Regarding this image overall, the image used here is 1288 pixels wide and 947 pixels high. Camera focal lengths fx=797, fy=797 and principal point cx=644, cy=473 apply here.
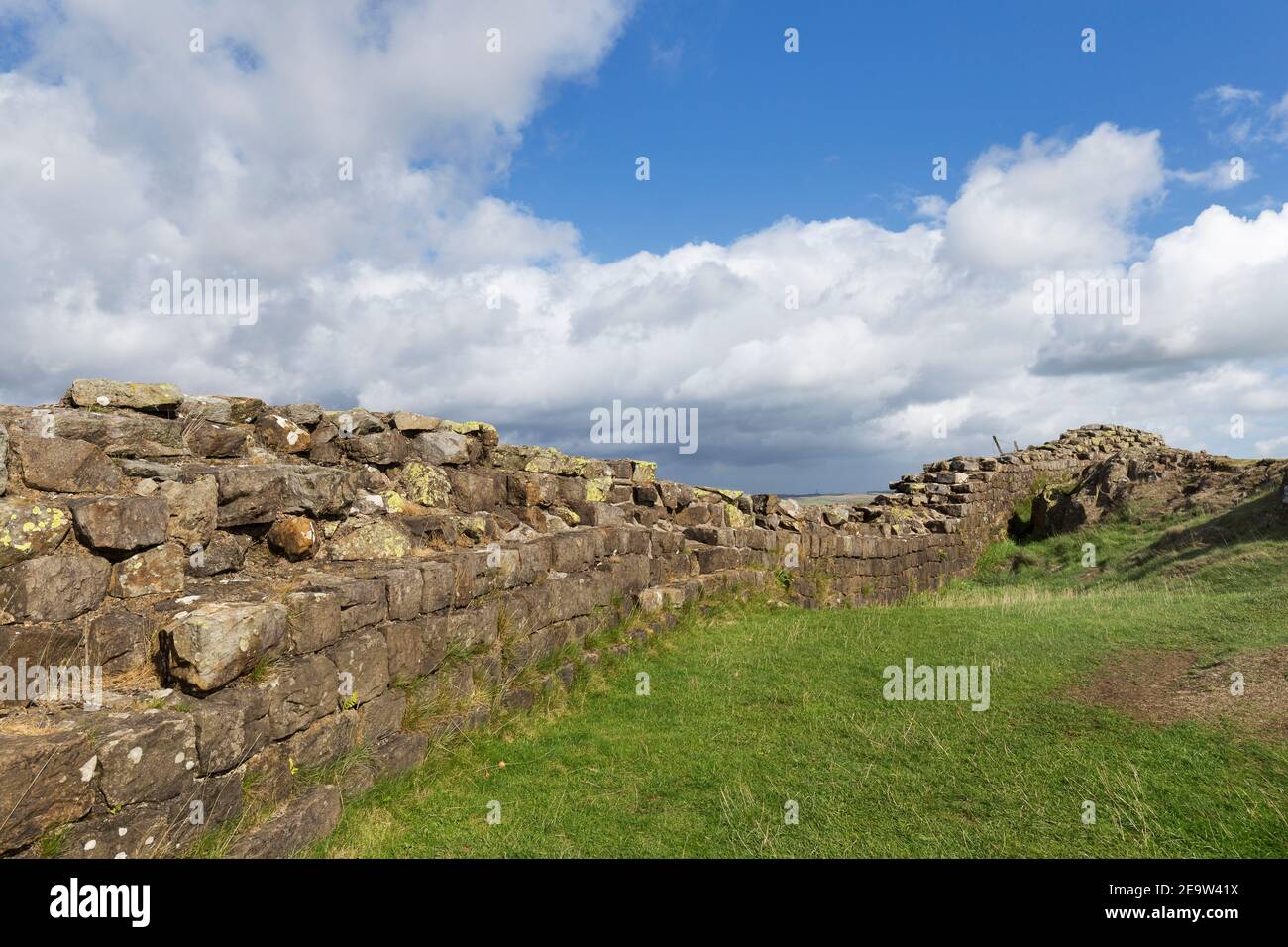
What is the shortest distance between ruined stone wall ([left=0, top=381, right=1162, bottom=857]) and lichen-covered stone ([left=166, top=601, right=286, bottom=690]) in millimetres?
13

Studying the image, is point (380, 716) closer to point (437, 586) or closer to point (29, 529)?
point (437, 586)

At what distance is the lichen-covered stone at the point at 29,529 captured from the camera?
436 cm

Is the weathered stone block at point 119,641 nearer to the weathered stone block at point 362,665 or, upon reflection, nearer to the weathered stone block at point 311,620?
the weathered stone block at point 311,620

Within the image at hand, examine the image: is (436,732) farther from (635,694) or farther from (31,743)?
(31,743)

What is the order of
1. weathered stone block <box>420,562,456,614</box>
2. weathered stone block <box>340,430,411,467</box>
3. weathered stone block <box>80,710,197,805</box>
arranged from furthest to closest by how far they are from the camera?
1. weathered stone block <box>340,430,411,467</box>
2. weathered stone block <box>420,562,456,614</box>
3. weathered stone block <box>80,710,197,805</box>

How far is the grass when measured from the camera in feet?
16.6

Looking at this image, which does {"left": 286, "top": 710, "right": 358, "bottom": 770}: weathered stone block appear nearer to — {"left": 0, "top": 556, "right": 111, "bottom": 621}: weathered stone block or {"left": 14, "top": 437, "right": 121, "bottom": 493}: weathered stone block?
{"left": 0, "top": 556, "right": 111, "bottom": 621}: weathered stone block

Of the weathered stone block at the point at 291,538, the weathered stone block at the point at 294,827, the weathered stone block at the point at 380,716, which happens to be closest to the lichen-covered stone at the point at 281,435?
the weathered stone block at the point at 291,538

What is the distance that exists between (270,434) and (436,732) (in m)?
3.07
